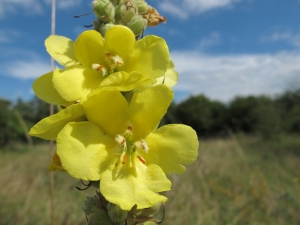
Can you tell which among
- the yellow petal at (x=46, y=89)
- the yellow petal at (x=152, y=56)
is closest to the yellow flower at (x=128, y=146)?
the yellow petal at (x=152, y=56)

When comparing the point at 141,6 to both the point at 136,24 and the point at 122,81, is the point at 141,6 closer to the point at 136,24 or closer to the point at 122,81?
the point at 136,24

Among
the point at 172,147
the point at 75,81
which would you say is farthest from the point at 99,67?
the point at 172,147

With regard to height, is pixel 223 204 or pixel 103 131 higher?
pixel 103 131

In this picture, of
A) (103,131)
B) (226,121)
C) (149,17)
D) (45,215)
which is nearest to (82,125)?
(103,131)

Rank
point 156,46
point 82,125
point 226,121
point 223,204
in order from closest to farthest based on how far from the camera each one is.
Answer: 1. point 82,125
2. point 156,46
3. point 223,204
4. point 226,121

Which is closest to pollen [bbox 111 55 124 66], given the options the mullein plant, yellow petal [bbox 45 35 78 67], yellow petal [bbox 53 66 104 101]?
the mullein plant

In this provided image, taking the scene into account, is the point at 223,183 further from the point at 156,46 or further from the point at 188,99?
the point at 188,99
